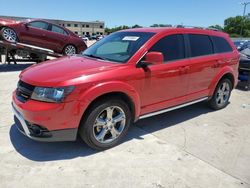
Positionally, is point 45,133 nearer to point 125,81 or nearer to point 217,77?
point 125,81

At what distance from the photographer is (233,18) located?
4353 inches

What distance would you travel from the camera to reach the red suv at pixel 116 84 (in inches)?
124

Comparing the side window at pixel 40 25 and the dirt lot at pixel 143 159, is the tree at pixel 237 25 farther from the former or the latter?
the dirt lot at pixel 143 159

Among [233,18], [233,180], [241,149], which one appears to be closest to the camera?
[233,180]

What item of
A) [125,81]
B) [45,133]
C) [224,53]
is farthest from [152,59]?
[224,53]

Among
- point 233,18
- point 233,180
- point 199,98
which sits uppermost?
point 233,18

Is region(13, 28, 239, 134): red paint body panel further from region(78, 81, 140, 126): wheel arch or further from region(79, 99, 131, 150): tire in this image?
region(79, 99, 131, 150): tire

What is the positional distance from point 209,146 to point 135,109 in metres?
1.31

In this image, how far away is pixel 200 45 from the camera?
16.3 feet

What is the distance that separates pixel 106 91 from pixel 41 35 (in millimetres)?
8254

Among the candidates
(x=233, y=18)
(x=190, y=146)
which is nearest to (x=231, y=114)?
(x=190, y=146)

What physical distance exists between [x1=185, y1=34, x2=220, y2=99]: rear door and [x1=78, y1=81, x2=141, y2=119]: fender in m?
1.38

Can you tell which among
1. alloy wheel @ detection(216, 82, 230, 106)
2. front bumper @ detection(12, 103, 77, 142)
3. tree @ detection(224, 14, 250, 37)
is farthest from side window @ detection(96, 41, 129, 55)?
tree @ detection(224, 14, 250, 37)

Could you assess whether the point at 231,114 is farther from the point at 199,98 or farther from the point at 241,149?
the point at 241,149
